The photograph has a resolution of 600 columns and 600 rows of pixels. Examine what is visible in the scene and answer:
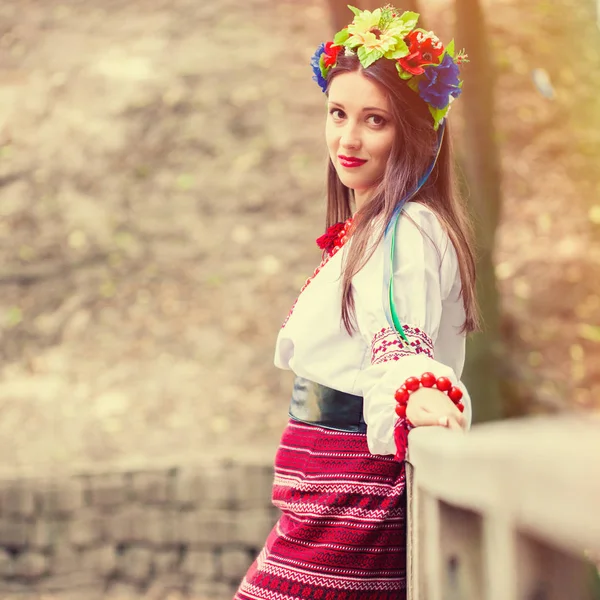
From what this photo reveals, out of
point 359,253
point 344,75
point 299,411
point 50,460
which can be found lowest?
point 50,460

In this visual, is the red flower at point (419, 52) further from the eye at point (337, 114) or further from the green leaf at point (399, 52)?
the eye at point (337, 114)

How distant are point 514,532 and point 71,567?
470 cm

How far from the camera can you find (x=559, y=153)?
23.0ft

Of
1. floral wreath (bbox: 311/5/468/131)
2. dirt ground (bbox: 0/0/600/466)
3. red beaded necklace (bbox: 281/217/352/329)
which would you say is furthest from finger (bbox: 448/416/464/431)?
dirt ground (bbox: 0/0/600/466)

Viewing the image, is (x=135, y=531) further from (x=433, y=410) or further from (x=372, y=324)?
(x=433, y=410)

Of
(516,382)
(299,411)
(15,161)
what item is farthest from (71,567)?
(299,411)

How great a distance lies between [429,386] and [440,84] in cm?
59

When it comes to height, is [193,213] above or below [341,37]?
above

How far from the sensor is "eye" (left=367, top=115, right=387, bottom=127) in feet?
5.50

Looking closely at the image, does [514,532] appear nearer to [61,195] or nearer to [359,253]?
[359,253]

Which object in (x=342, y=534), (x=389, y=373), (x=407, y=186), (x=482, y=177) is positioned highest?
(x=482, y=177)

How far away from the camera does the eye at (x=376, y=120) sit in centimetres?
168

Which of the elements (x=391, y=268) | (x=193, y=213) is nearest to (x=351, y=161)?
(x=391, y=268)

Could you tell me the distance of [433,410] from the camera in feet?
4.34
